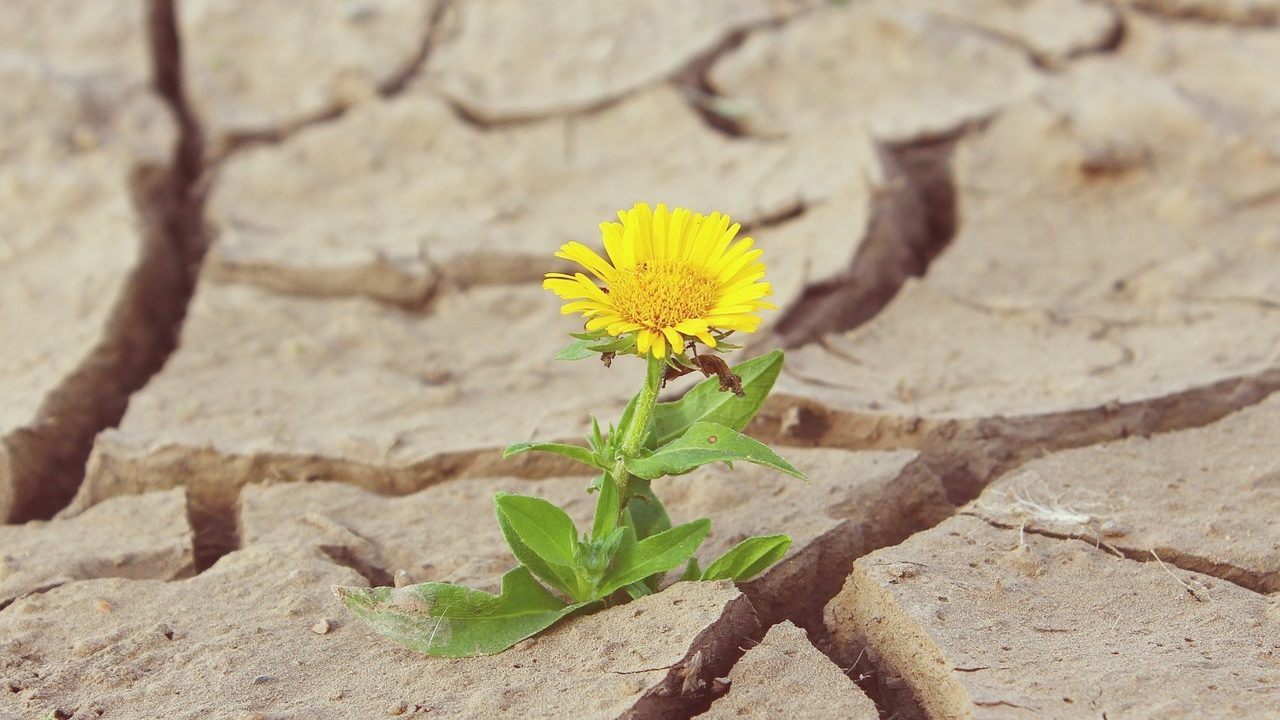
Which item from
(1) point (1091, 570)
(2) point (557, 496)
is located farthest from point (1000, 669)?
(2) point (557, 496)

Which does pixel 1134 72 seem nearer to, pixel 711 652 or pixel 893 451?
pixel 893 451

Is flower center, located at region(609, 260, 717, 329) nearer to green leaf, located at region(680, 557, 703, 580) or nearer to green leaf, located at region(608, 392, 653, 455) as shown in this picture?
green leaf, located at region(608, 392, 653, 455)

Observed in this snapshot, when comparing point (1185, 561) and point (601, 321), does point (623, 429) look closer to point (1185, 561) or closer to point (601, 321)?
point (601, 321)

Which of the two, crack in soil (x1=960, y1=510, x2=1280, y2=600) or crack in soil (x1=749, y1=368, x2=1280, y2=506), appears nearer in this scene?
crack in soil (x1=960, y1=510, x2=1280, y2=600)

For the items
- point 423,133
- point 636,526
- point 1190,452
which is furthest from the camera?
point 423,133

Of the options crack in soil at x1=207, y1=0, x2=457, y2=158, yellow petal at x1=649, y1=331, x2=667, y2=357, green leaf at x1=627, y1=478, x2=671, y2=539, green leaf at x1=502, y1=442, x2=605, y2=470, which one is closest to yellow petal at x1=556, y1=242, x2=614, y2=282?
yellow petal at x1=649, y1=331, x2=667, y2=357

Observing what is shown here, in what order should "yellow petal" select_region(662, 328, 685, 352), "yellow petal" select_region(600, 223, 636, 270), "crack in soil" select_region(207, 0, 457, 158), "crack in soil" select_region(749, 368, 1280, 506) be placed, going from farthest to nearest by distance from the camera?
"crack in soil" select_region(207, 0, 457, 158) < "crack in soil" select_region(749, 368, 1280, 506) < "yellow petal" select_region(600, 223, 636, 270) < "yellow petal" select_region(662, 328, 685, 352)

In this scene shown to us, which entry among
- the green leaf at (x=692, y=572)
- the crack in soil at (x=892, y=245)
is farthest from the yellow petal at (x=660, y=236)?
the crack in soil at (x=892, y=245)
